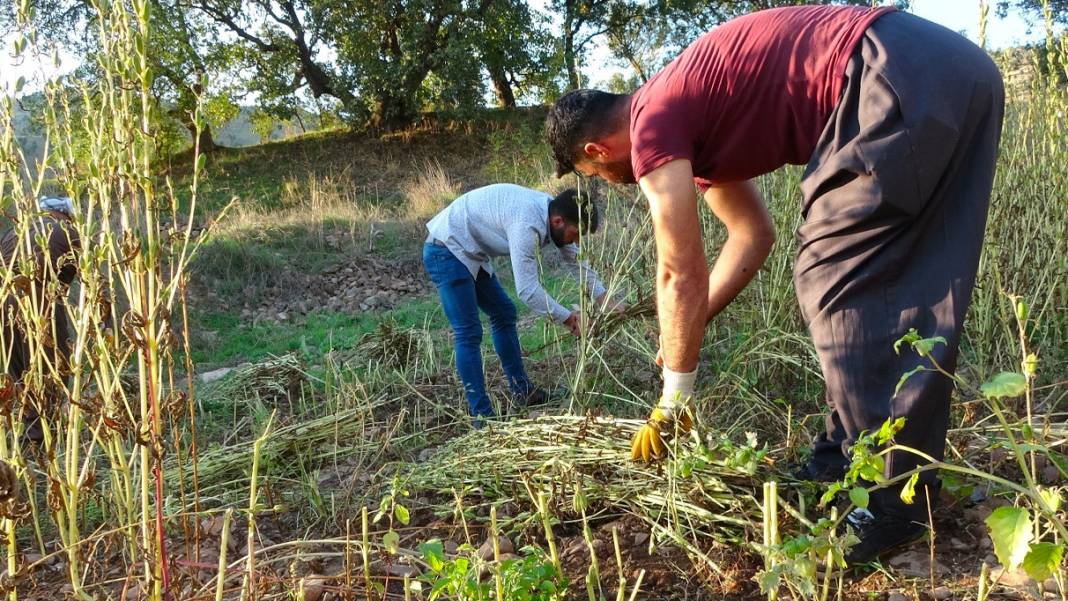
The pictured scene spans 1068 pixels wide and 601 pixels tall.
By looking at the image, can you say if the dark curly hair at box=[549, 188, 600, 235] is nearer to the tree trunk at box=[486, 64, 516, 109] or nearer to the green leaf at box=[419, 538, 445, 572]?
the green leaf at box=[419, 538, 445, 572]

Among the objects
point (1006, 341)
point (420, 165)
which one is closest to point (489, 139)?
point (420, 165)

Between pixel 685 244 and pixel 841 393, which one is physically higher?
pixel 685 244

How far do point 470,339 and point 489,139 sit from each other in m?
13.8

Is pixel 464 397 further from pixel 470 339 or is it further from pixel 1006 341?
pixel 1006 341

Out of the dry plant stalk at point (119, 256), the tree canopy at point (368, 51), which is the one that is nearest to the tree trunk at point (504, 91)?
the tree canopy at point (368, 51)

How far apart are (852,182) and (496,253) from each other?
7.06 feet

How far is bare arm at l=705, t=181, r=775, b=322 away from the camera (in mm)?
2381

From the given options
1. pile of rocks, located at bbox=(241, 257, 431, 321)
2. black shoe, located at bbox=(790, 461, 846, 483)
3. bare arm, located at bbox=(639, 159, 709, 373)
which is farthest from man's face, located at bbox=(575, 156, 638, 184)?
pile of rocks, located at bbox=(241, 257, 431, 321)

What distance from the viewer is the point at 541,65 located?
17.2m

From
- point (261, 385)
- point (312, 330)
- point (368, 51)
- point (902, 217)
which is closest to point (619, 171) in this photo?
point (902, 217)

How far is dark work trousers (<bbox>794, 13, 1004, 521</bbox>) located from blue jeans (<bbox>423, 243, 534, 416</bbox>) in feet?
6.35

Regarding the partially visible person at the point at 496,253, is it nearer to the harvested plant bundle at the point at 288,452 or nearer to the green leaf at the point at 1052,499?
the harvested plant bundle at the point at 288,452

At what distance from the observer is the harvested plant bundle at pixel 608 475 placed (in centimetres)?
185

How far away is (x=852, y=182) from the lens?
69.5 inches
